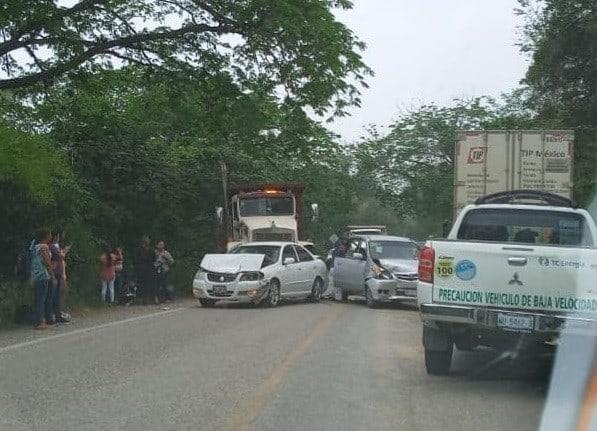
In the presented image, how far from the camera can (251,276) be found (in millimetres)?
20406

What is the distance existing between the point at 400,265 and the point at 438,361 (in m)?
11.1

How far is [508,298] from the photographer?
9.16 m

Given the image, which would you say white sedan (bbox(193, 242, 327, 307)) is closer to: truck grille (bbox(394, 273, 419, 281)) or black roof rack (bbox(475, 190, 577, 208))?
truck grille (bbox(394, 273, 419, 281))

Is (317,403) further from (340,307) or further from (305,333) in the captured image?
(340,307)

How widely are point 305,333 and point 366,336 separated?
1.03 metres

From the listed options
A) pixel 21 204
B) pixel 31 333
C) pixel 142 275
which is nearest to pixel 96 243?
pixel 142 275

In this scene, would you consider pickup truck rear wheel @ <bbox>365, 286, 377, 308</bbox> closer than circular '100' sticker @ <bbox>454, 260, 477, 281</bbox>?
No

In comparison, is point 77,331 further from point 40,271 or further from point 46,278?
point 40,271

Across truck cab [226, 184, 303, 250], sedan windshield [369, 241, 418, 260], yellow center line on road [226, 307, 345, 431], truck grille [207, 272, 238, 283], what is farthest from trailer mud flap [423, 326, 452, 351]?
truck cab [226, 184, 303, 250]

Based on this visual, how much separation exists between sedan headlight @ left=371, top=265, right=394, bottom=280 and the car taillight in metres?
11.4

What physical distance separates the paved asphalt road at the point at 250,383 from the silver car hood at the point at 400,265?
5615 millimetres

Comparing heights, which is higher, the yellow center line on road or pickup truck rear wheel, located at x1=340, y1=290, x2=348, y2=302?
the yellow center line on road

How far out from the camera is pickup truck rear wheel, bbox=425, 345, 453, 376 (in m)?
10.1

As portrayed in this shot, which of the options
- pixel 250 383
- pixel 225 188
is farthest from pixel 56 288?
pixel 225 188
